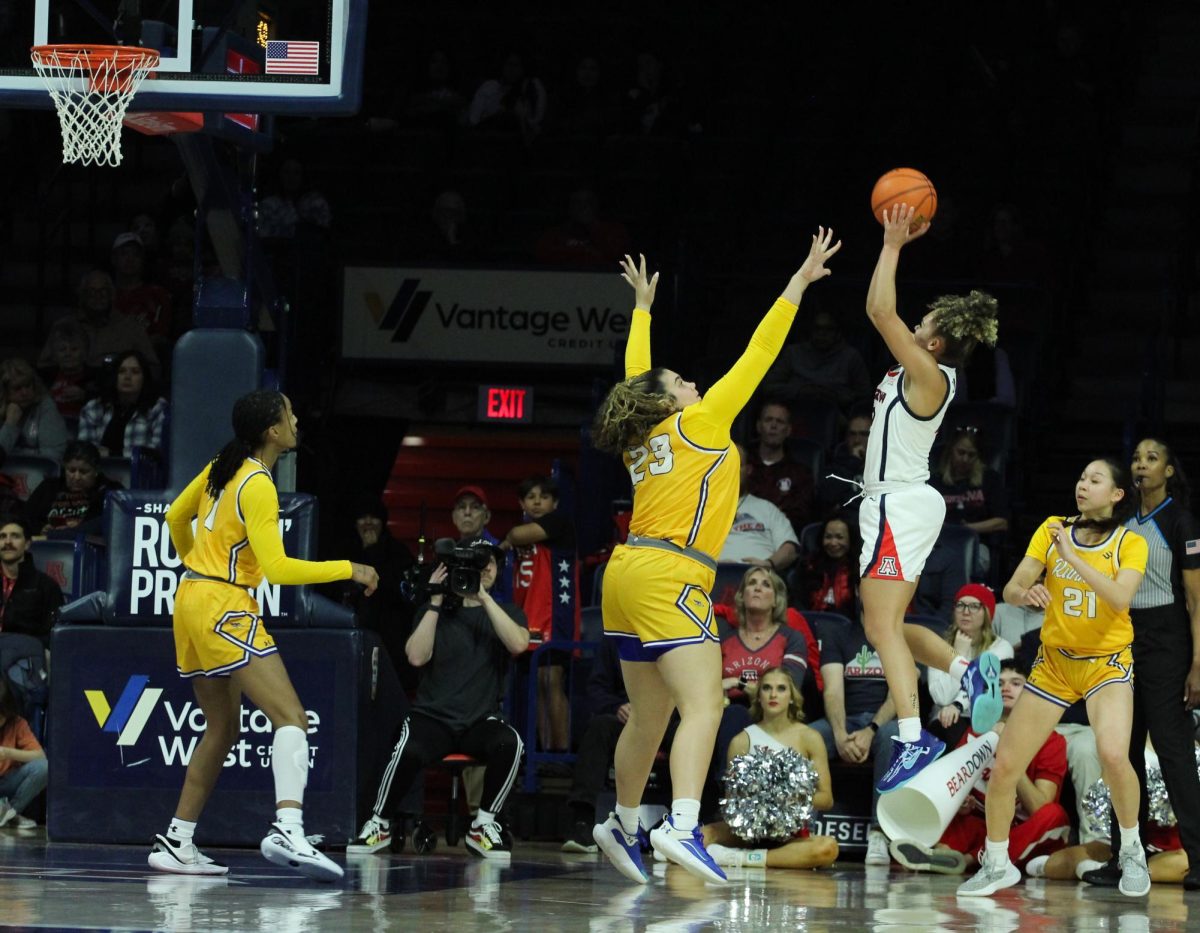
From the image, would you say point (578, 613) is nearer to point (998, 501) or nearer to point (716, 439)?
point (998, 501)

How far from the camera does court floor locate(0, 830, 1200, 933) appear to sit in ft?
26.1

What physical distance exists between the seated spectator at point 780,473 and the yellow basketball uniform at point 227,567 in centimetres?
572

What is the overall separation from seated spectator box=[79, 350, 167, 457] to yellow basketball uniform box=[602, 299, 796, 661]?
7663mm

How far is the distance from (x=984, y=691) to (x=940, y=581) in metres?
4.09

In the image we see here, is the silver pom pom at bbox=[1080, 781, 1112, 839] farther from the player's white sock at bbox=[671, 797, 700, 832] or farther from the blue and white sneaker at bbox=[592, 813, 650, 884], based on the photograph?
the player's white sock at bbox=[671, 797, 700, 832]

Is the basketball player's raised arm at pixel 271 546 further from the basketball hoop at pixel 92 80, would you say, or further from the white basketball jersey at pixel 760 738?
the white basketball jersey at pixel 760 738

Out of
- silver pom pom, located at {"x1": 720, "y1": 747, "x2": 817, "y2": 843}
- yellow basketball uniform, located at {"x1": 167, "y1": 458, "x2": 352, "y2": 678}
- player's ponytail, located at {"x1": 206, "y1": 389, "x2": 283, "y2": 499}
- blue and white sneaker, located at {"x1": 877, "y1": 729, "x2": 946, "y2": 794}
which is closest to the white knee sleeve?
yellow basketball uniform, located at {"x1": 167, "y1": 458, "x2": 352, "y2": 678}

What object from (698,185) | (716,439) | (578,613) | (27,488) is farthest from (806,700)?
(698,185)

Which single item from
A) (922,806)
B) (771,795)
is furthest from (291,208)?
(922,806)

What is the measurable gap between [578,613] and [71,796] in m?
3.61

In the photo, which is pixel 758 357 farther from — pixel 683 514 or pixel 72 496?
pixel 72 496

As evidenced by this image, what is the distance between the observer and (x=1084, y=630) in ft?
32.9

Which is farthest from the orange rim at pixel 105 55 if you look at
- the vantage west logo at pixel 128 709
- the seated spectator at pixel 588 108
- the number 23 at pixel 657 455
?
the seated spectator at pixel 588 108

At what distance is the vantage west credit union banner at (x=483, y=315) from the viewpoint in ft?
59.8
